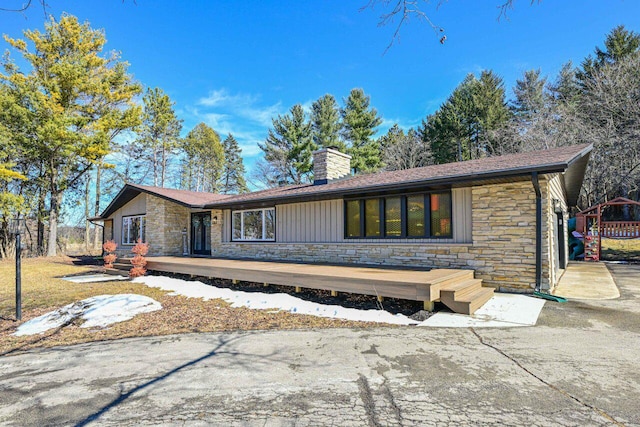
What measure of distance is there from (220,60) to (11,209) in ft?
41.3

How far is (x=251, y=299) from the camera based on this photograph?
6.88m

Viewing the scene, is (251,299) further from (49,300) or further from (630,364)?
(630,364)

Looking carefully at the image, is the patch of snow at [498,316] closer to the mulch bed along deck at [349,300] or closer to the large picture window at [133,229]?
the mulch bed along deck at [349,300]

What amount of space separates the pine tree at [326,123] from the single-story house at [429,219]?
46.7 ft

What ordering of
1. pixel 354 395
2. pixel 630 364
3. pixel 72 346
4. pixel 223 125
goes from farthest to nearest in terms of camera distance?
pixel 223 125 → pixel 72 346 → pixel 630 364 → pixel 354 395

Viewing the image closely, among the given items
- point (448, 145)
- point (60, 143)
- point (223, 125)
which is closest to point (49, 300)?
point (60, 143)

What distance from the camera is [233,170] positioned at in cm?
3388

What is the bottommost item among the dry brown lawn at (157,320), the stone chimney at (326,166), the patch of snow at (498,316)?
the dry brown lawn at (157,320)

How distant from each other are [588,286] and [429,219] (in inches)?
149

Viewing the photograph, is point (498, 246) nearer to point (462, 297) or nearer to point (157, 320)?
point (462, 297)

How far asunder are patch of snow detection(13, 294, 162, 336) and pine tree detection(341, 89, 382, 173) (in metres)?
20.0

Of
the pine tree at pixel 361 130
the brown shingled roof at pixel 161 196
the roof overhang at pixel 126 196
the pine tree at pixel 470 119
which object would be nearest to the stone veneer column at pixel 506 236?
the brown shingled roof at pixel 161 196

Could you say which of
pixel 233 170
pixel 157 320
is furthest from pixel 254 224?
pixel 233 170

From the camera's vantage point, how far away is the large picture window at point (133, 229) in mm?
14984
